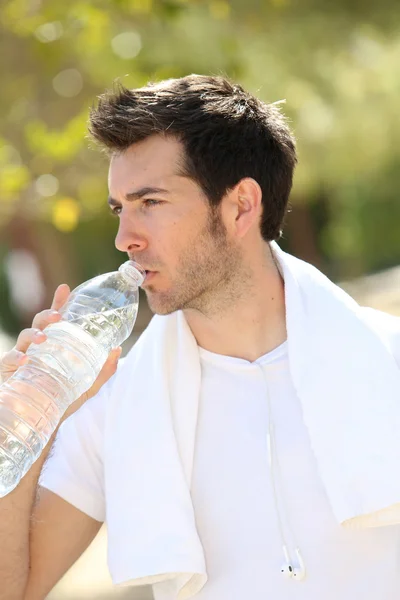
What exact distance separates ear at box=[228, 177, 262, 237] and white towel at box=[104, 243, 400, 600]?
0.24 metres

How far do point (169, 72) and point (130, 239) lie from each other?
290cm

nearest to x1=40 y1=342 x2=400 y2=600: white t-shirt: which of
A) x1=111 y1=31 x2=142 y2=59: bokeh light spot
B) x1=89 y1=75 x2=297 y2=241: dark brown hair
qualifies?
x1=89 y1=75 x2=297 y2=241: dark brown hair

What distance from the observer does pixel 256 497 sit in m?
2.77

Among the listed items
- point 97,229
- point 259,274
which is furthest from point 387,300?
point 97,229

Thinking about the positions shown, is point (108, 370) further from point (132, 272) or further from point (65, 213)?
point (65, 213)

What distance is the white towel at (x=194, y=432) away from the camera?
270 centimetres

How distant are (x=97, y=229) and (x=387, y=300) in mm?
15454

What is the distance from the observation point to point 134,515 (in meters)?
2.81

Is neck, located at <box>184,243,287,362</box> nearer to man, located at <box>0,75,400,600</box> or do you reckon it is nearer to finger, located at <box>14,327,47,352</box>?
man, located at <box>0,75,400,600</box>

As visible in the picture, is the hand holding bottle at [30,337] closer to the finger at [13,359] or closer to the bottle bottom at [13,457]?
the finger at [13,359]

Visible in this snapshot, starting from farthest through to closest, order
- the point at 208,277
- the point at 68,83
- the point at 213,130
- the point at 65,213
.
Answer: the point at 68,83
the point at 65,213
the point at 213,130
the point at 208,277

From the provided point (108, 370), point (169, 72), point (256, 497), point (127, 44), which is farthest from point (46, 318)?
point (127, 44)

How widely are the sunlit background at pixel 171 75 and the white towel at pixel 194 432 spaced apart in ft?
4.75

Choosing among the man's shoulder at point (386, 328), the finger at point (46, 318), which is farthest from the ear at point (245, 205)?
the finger at point (46, 318)
